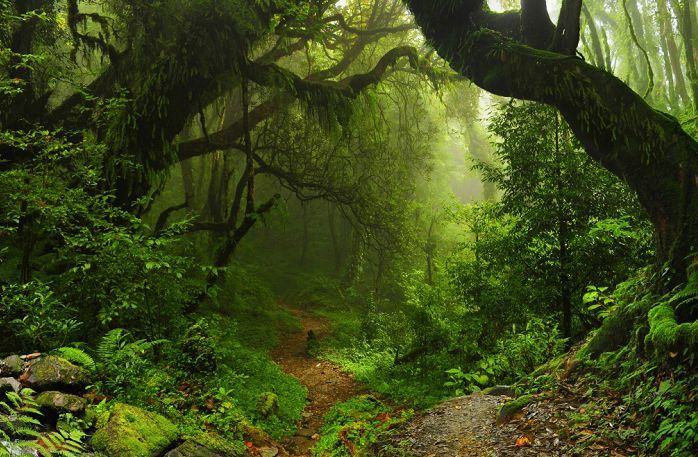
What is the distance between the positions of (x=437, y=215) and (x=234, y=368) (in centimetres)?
1781

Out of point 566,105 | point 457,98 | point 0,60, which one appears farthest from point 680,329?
point 457,98

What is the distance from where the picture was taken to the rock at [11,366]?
4154 mm

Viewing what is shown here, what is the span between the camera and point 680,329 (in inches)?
147

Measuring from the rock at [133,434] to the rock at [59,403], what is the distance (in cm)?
32

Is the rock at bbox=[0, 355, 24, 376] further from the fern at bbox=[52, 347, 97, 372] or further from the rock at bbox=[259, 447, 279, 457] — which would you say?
the rock at bbox=[259, 447, 279, 457]

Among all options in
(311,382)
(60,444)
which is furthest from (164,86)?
(60,444)

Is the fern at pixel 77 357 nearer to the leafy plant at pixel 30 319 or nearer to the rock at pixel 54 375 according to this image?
the rock at pixel 54 375

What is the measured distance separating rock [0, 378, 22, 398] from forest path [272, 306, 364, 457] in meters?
3.58

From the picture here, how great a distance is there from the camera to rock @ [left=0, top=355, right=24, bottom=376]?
415 centimetres

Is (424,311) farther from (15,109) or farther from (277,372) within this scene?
(15,109)

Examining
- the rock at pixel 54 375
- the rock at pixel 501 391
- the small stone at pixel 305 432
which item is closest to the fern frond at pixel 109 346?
the rock at pixel 54 375

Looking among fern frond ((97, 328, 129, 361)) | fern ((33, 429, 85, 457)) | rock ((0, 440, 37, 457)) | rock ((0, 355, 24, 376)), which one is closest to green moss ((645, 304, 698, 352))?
fern ((33, 429, 85, 457))

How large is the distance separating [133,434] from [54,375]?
1.17 m

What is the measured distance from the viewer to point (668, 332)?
3783mm
